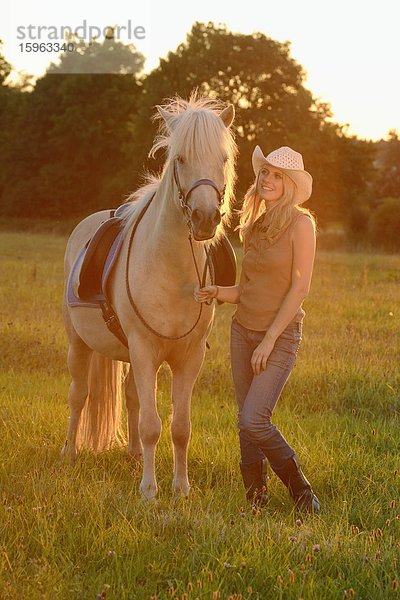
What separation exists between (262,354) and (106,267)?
1.45 m

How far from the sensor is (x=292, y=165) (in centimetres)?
485

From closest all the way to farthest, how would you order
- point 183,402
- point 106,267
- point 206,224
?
point 206,224 → point 183,402 → point 106,267

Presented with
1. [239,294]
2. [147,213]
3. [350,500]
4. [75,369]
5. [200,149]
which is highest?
[200,149]

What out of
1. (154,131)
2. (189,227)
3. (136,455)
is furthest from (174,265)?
(154,131)

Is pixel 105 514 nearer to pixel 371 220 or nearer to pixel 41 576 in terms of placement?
pixel 41 576

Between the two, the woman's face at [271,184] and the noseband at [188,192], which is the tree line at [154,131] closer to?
the woman's face at [271,184]

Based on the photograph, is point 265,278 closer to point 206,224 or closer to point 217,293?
point 217,293

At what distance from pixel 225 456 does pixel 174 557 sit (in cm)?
209

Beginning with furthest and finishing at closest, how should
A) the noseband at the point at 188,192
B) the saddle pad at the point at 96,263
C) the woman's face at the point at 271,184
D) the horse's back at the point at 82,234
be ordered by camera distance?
the horse's back at the point at 82,234 → the saddle pad at the point at 96,263 → the woman's face at the point at 271,184 → the noseband at the point at 188,192

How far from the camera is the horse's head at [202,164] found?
4285 mm

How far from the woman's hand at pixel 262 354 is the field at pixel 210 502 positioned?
0.87 metres

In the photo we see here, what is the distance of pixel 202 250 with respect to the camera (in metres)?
5.19

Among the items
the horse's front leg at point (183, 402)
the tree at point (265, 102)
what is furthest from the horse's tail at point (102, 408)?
the tree at point (265, 102)

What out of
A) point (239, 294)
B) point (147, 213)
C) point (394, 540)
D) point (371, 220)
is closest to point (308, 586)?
Result: point (394, 540)
